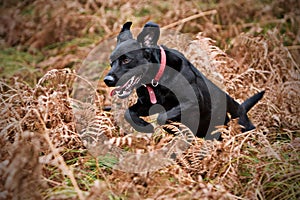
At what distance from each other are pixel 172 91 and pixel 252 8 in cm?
445

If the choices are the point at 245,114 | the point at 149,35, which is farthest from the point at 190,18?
the point at 149,35

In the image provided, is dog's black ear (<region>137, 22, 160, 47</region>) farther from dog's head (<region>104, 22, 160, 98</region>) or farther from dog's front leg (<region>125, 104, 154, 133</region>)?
dog's front leg (<region>125, 104, 154, 133</region>)

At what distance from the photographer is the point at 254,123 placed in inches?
177

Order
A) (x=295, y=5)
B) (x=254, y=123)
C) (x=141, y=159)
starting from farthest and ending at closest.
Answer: (x=295, y=5) → (x=254, y=123) → (x=141, y=159)

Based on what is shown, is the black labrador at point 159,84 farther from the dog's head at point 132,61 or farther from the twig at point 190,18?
the twig at point 190,18

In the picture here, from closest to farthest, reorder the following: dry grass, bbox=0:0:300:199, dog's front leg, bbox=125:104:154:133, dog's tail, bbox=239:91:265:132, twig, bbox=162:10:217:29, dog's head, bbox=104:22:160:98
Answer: dry grass, bbox=0:0:300:199 < dog's head, bbox=104:22:160:98 < dog's front leg, bbox=125:104:154:133 < dog's tail, bbox=239:91:265:132 < twig, bbox=162:10:217:29

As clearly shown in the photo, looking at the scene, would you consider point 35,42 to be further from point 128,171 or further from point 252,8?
point 128,171

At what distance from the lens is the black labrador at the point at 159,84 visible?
11.5 ft

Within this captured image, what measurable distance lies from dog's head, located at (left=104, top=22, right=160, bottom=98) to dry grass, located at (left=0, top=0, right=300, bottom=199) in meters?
0.39

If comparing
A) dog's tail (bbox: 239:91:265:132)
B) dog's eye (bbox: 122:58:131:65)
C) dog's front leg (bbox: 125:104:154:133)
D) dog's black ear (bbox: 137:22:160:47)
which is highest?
dog's black ear (bbox: 137:22:160:47)

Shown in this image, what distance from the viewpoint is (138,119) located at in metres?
3.79

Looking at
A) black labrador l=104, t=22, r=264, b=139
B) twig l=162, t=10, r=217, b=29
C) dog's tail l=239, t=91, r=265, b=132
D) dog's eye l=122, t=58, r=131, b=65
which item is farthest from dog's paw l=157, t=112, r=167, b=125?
twig l=162, t=10, r=217, b=29

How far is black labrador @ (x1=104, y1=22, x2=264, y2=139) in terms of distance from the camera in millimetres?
3504

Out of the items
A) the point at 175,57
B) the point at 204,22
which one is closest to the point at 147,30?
the point at 175,57
